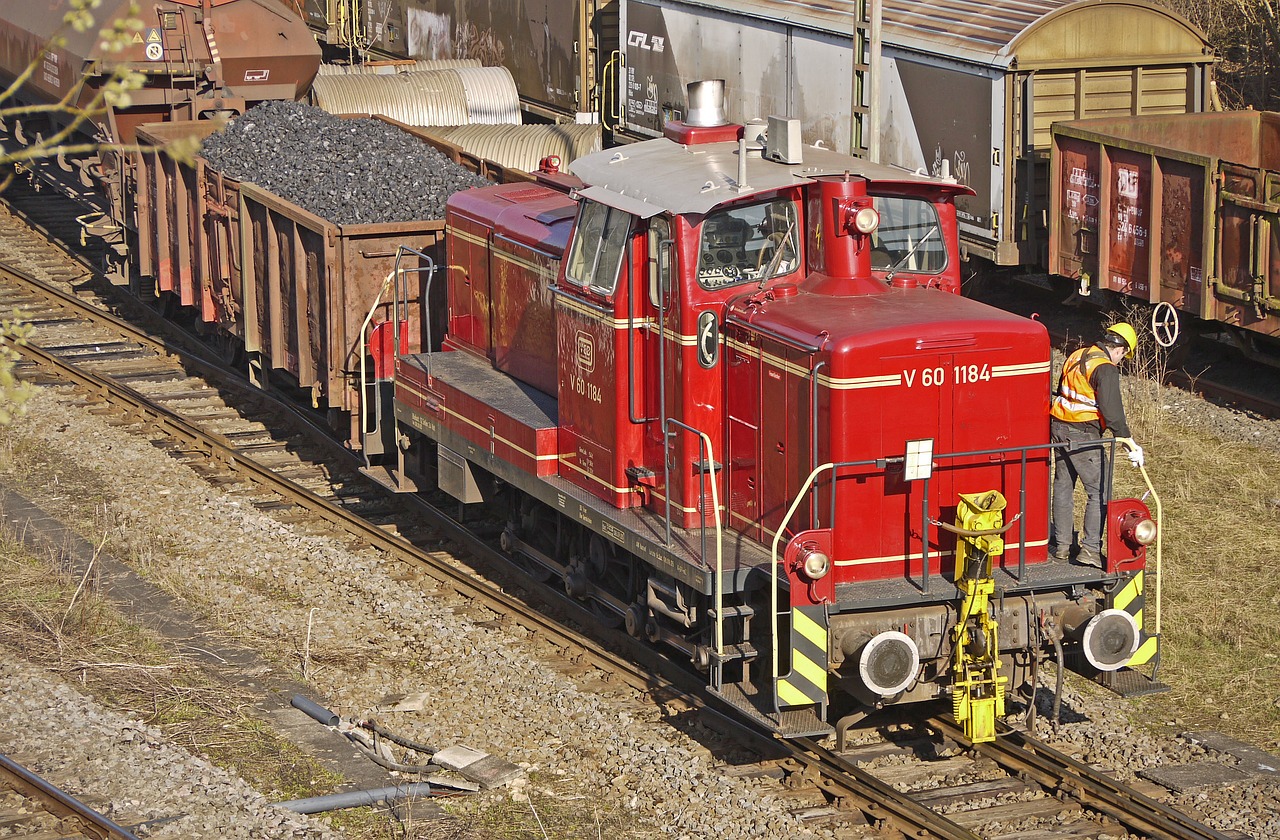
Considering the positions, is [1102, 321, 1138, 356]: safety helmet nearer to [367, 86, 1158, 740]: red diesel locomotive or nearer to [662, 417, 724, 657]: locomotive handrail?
[367, 86, 1158, 740]: red diesel locomotive

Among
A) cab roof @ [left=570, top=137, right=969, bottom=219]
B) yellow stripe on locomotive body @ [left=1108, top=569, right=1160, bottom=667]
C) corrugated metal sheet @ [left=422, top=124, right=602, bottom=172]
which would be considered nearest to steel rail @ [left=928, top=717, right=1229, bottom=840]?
yellow stripe on locomotive body @ [left=1108, top=569, right=1160, bottom=667]

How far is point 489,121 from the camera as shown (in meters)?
26.6

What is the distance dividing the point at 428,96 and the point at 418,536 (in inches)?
556

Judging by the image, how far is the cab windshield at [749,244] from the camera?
29.8 ft

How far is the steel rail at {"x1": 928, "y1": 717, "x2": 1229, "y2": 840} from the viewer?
802 cm

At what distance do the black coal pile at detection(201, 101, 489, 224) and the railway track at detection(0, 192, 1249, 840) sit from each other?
7.34 ft

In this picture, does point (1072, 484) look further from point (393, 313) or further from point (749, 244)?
point (393, 313)

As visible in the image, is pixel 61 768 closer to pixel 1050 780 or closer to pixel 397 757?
pixel 397 757

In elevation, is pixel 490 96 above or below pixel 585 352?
above

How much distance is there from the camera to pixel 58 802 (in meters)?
8.04

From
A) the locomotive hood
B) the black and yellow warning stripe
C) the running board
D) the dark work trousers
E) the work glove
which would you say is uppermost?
the locomotive hood

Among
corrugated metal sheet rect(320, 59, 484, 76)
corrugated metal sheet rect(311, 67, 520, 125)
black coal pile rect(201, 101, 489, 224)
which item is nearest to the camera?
black coal pile rect(201, 101, 489, 224)

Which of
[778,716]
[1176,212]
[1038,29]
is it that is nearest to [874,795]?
[778,716]

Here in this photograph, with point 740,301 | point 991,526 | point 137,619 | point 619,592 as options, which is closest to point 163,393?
point 137,619
